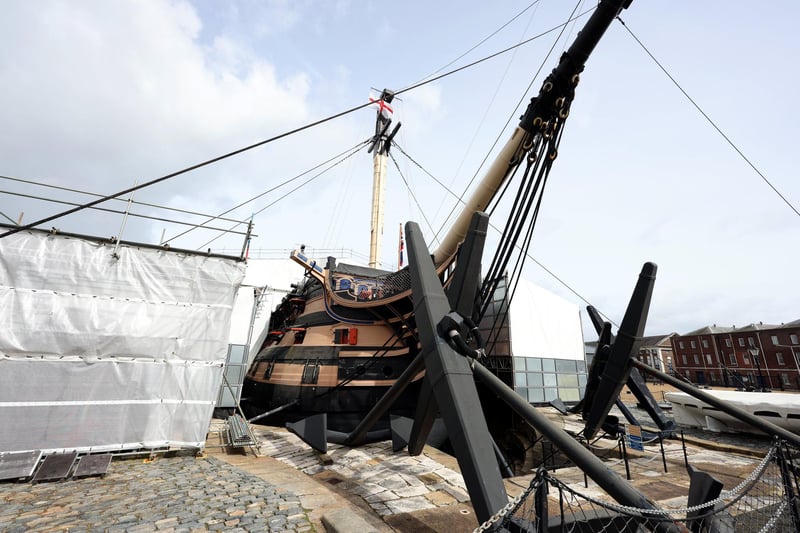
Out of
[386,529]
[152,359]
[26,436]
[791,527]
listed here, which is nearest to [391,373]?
[152,359]

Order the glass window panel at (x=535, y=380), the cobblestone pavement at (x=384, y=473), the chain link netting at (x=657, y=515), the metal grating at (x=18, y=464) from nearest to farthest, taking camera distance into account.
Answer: the chain link netting at (x=657, y=515)
the cobblestone pavement at (x=384, y=473)
the metal grating at (x=18, y=464)
the glass window panel at (x=535, y=380)

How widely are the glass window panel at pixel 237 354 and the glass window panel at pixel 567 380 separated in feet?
58.6

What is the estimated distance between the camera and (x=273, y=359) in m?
16.0

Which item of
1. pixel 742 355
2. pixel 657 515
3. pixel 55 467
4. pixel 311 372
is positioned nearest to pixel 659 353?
pixel 742 355

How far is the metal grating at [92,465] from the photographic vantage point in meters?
6.37

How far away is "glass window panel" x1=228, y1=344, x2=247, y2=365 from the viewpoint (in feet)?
54.5

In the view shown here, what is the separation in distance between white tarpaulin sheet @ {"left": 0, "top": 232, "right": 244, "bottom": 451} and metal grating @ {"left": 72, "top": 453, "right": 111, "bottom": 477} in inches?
26.1

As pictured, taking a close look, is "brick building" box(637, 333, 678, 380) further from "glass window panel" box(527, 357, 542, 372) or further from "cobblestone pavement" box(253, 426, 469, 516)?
"cobblestone pavement" box(253, 426, 469, 516)

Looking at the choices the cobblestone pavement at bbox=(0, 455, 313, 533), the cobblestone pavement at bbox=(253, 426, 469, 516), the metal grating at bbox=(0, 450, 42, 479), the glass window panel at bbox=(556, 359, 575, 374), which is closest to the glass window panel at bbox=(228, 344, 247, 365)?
the cobblestone pavement at bbox=(253, 426, 469, 516)

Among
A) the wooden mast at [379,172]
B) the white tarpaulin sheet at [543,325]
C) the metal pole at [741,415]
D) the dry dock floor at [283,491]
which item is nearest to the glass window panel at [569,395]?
the white tarpaulin sheet at [543,325]

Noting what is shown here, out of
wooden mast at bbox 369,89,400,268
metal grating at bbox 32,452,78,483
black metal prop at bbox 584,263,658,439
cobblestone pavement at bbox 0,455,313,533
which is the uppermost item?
wooden mast at bbox 369,89,400,268

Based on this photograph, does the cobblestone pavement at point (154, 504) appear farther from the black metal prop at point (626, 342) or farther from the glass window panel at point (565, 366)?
the glass window panel at point (565, 366)

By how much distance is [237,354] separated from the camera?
16859 millimetres

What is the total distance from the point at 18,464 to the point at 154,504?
4.02 meters
